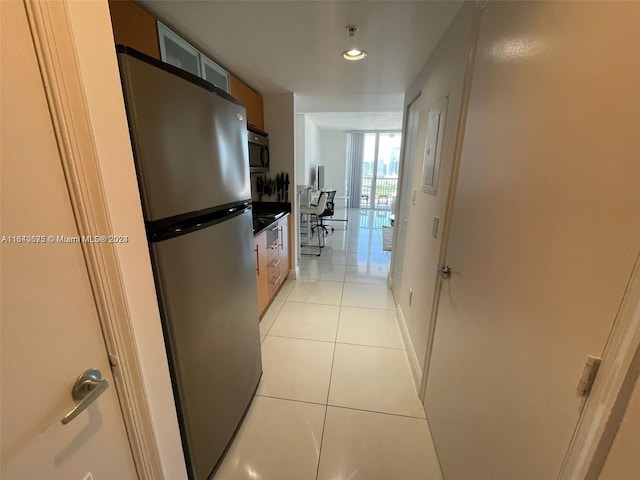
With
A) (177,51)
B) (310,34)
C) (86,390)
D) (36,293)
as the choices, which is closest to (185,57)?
(177,51)

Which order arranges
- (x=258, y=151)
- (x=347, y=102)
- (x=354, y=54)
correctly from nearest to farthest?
1. (x=354, y=54)
2. (x=258, y=151)
3. (x=347, y=102)

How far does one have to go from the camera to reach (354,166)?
8758 mm

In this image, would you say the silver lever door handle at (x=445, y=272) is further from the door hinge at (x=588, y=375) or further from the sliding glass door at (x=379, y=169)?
the sliding glass door at (x=379, y=169)

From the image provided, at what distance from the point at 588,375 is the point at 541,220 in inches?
14.8

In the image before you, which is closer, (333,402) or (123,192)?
(123,192)

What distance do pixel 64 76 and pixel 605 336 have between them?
1.25 m

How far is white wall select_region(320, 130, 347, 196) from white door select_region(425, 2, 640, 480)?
7.70m

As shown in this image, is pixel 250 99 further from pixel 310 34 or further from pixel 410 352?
pixel 410 352

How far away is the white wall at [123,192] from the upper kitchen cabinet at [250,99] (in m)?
→ 1.90

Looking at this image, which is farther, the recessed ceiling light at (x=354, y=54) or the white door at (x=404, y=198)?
the white door at (x=404, y=198)

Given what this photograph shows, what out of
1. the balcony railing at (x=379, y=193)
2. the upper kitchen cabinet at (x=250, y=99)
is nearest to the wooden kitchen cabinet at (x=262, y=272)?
the upper kitchen cabinet at (x=250, y=99)

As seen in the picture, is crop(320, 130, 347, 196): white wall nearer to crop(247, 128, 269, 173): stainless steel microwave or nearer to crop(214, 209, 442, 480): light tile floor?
crop(247, 128, 269, 173): stainless steel microwave

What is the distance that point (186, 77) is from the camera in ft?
3.28

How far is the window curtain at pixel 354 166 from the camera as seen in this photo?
849 cm
